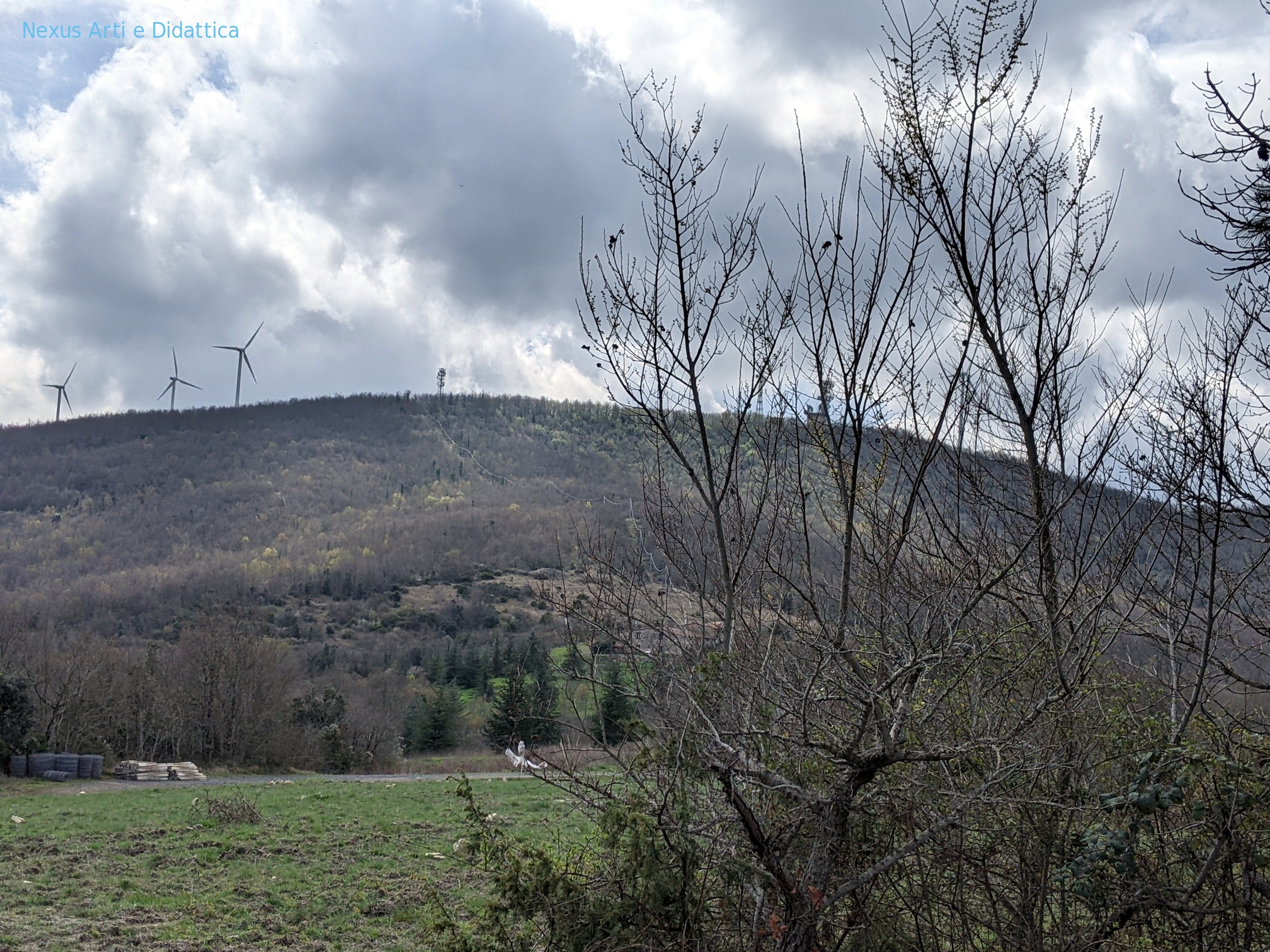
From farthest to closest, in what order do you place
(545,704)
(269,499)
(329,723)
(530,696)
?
(269,499) < (329,723) < (530,696) < (545,704)

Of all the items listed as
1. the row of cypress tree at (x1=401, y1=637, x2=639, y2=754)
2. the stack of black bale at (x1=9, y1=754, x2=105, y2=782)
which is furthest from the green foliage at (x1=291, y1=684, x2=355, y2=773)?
the row of cypress tree at (x1=401, y1=637, x2=639, y2=754)

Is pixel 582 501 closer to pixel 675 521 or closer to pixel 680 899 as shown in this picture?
pixel 675 521

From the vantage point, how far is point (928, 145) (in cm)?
383

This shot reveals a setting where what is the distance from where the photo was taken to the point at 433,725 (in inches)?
1524

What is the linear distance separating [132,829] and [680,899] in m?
14.1

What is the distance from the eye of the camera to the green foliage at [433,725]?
3875 centimetres

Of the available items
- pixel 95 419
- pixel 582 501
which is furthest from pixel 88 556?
pixel 582 501

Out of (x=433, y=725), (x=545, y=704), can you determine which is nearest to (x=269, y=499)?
(x=433, y=725)

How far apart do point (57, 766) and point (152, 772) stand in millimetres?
2388

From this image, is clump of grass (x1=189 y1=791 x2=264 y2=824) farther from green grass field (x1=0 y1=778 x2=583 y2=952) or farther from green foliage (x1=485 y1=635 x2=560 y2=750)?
green foliage (x1=485 y1=635 x2=560 y2=750)

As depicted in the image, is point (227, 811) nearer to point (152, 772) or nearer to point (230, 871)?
point (230, 871)

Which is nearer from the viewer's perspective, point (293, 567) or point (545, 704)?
point (545, 704)

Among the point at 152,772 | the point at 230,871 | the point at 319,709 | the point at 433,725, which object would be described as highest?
the point at 230,871

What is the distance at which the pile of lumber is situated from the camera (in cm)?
2427
